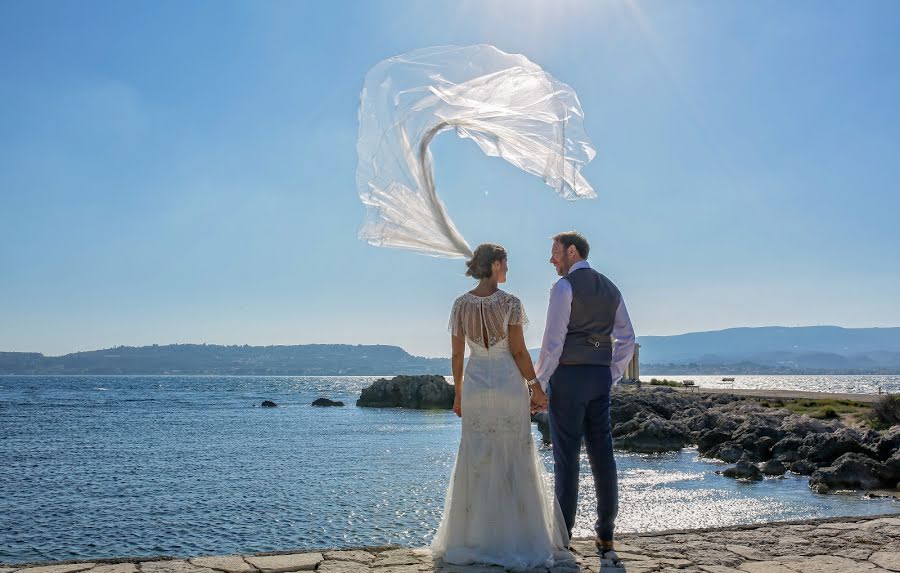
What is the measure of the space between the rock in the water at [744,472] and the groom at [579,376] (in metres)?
14.7

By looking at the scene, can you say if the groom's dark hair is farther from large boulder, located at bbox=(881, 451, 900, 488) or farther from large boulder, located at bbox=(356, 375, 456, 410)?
large boulder, located at bbox=(356, 375, 456, 410)

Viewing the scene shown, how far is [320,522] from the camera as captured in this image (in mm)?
14023

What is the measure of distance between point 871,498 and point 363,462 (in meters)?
14.6

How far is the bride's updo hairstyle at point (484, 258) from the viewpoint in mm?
5488

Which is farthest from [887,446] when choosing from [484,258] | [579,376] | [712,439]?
[484,258]

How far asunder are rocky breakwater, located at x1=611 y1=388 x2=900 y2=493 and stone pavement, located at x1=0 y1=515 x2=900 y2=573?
11477mm

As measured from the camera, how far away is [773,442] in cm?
2231

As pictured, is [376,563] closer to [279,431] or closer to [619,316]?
[619,316]

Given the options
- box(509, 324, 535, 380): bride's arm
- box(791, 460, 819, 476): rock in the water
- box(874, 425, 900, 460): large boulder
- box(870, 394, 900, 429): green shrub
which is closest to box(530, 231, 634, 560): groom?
box(509, 324, 535, 380): bride's arm

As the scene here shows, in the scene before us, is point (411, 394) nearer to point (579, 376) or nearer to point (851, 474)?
point (851, 474)

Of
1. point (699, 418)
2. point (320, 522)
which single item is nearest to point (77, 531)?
point (320, 522)

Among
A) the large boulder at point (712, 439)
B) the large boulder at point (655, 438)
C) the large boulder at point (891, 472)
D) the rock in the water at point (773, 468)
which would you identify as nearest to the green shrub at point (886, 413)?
the large boulder at point (712, 439)

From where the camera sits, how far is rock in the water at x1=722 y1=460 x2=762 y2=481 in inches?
736

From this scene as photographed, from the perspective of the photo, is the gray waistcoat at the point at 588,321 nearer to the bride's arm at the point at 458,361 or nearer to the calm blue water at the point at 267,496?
the bride's arm at the point at 458,361
